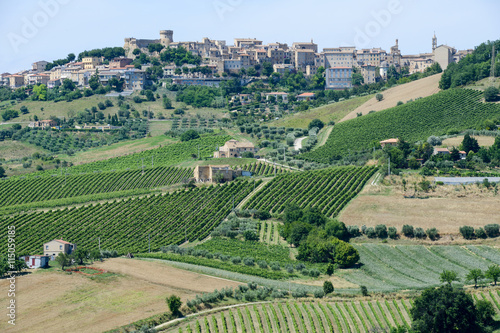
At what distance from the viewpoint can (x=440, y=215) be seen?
7250 cm

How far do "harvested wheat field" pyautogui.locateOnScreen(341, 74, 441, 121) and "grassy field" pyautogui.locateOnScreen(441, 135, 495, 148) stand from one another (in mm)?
28383

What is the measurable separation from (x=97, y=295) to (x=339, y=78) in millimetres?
121193

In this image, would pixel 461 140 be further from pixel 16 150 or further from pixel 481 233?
pixel 16 150

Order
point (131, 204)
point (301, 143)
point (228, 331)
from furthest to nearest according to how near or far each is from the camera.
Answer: point (301, 143)
point (131, 204)
point (228, 331)

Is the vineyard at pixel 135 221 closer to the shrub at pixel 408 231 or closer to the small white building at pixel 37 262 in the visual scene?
the small white building at pixel 37 262

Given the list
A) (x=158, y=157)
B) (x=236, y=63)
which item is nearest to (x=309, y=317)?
(x=158, y=157)

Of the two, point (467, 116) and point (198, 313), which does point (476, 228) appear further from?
point (467, 116)

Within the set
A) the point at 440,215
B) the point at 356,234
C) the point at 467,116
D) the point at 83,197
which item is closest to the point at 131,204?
the point at 83,197

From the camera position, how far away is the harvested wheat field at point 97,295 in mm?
45000

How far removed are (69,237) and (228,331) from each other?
3191 cm

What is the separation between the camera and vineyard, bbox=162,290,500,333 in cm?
4575

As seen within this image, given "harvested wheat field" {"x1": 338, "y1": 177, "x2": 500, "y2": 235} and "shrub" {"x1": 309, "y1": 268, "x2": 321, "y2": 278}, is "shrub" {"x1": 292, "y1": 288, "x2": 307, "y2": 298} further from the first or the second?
"harvested wheat field" {"x1": 338, "y1": 177, "x2": 500, "y2": 235}

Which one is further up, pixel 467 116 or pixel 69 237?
pixel 467 116

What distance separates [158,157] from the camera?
11088 centimetres
